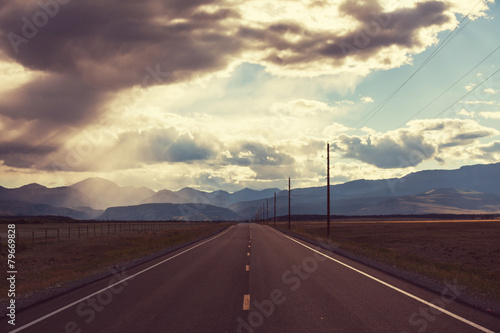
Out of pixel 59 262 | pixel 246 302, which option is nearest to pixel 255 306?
pixel 246 302

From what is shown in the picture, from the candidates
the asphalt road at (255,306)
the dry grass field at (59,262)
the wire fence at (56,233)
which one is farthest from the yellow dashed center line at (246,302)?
the wire fence at (56,233)

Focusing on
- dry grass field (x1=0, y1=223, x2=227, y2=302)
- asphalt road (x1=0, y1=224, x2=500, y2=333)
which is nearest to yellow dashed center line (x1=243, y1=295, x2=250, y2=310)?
asphalt road (x1=0, y1=224, x2=500, y2=333)

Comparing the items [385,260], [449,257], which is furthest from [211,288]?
→ [449,257]

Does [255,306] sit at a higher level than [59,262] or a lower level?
higher

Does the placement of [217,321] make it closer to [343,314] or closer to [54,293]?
[343,314]

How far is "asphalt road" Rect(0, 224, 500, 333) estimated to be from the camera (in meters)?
7.98

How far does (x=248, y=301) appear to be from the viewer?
1028 cm

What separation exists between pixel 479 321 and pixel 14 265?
2327 cm

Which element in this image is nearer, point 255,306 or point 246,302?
point 255,306

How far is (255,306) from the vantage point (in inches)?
382

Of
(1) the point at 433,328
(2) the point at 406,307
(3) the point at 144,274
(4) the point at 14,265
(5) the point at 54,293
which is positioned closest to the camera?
(1) the point at 433,328

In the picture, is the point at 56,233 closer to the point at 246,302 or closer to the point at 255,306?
the point at 246,302

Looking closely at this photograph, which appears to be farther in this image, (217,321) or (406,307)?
(406,307)

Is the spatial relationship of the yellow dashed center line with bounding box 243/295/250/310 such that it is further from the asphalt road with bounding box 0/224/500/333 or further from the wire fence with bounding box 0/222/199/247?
the wire fence with bounding box 0/222/199/247
